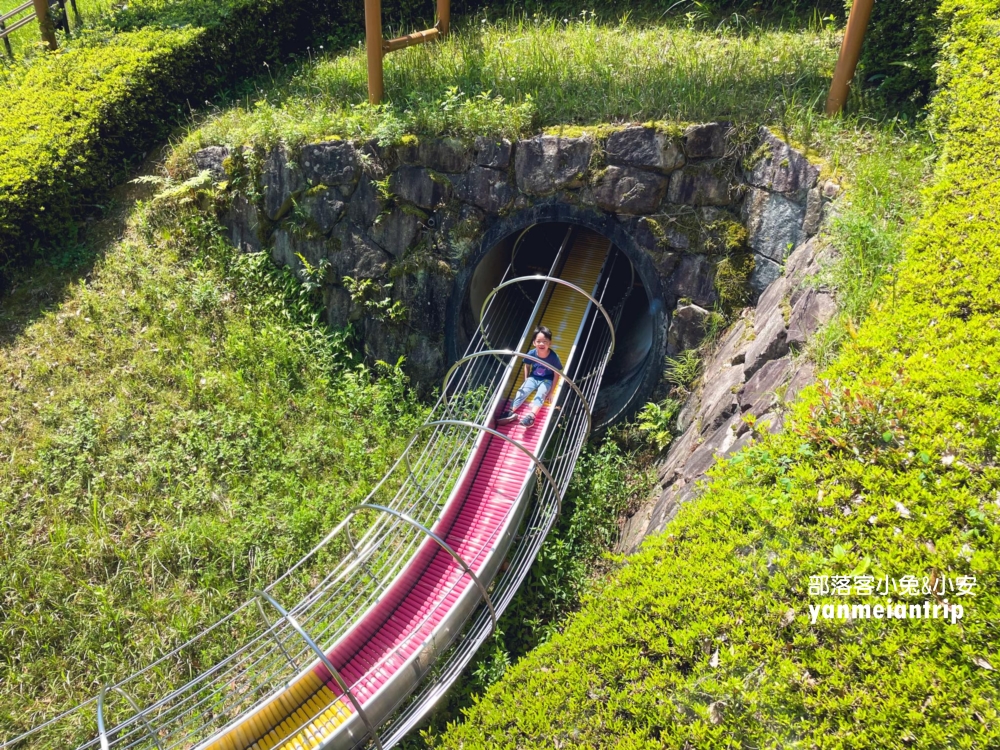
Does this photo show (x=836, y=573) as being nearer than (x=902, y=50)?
Yes

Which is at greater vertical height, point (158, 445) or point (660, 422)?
point (660, 422)

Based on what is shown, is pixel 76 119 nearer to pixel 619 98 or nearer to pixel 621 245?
pixel 619 98

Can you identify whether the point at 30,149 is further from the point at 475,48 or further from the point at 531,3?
the point at 531,3

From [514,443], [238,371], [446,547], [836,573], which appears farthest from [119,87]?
[836,573]

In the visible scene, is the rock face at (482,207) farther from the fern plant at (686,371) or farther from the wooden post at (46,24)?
the wooden post at (46,24)

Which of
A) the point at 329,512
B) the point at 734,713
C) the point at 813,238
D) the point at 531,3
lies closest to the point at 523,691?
the point at 734,713

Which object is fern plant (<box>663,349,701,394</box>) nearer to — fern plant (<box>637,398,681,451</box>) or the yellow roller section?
fern plant (<box>637,398,681,451</box>)

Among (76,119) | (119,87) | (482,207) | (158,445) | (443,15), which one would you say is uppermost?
(443,15)
